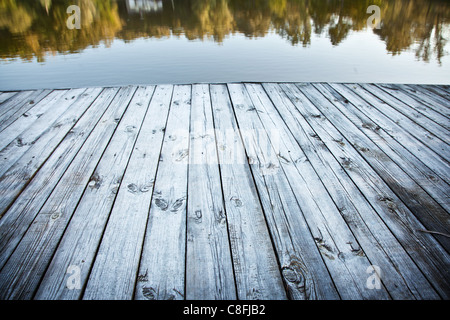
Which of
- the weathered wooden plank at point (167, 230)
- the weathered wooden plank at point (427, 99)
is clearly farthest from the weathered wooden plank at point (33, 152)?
the weathered wooden plank at point (427, 99)

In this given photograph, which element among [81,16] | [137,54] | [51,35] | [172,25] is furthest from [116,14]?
[137,54]

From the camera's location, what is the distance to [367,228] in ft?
4.28

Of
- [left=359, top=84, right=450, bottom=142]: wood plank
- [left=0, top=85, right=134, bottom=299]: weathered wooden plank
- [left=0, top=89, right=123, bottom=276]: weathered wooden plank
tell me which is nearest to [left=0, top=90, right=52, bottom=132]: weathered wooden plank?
[left=0, top=89, right=123, bottom=276]: weathered wooden plank

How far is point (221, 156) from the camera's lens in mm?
1849

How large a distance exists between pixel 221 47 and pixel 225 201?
22.3ft

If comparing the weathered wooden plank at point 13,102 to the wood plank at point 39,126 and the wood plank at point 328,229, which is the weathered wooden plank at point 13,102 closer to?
the wood plank at point 39,126

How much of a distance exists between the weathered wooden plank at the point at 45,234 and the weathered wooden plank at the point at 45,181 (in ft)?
0.12

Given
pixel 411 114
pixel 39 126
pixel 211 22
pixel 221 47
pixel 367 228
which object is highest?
pixel 211 22

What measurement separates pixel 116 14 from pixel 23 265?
14920 millimetres

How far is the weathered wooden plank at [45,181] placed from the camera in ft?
4.21

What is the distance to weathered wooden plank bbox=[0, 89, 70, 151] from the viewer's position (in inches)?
83.0

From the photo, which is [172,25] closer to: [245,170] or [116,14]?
[116,14]

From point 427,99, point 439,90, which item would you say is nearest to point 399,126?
point 427,99

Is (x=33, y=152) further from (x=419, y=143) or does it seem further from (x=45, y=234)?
(x=419, y=143)
